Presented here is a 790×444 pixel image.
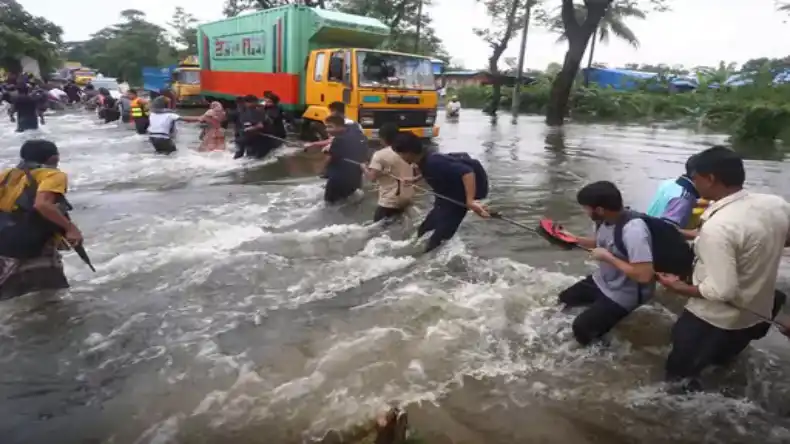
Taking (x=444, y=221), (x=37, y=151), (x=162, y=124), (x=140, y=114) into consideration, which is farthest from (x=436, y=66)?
(x=37, y=151)

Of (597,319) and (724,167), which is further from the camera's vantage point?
(597,319)

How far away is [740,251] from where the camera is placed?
286 centimetres

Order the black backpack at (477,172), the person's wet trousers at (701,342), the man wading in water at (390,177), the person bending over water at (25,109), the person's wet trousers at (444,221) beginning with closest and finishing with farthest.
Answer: the person's wet trousers at (701,342) → the black backpack at (477,172) → the person's wet trousers at (444,221) → the man wading in water at (390,177) → the person bending over water at (25,109)

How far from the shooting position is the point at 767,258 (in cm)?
293

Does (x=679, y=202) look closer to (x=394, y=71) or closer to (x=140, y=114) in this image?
(x=394, y=71)

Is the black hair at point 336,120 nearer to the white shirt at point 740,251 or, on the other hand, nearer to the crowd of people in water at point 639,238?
the crowd of people in water at point 639,238

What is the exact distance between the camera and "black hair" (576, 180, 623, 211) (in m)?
3.43

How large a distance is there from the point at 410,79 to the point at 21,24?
38.8m

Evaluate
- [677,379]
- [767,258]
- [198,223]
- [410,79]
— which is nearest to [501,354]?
[677,379]

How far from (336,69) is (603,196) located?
10341 millimetres

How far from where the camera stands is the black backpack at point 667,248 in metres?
3.44

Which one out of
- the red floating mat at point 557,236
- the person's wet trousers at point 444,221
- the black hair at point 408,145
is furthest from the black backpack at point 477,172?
the red floating mat at point 557,236

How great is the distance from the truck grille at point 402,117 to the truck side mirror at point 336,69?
1.23 m

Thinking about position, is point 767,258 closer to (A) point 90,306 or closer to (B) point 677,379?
(B) point 677,379
